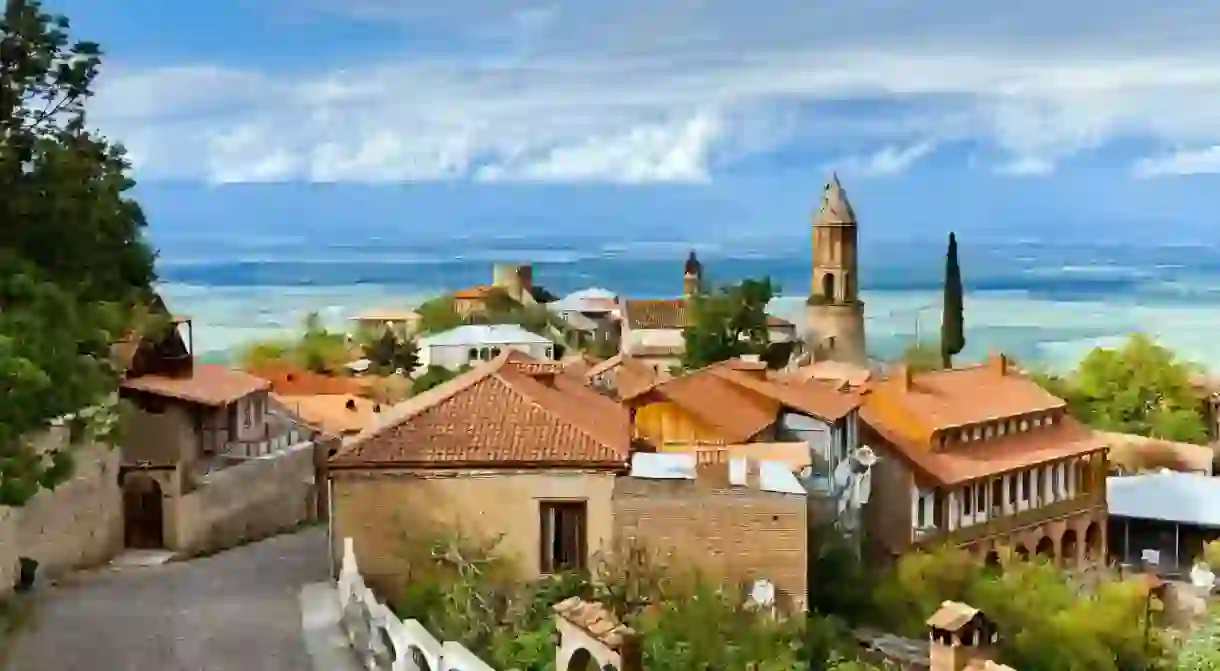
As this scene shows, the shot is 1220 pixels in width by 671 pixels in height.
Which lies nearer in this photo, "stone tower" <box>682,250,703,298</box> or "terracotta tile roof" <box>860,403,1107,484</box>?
"terracotta tile roof" <box>860,403,1107,484</box>

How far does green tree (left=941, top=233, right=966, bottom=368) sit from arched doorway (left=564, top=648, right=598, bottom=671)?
37.2 metres

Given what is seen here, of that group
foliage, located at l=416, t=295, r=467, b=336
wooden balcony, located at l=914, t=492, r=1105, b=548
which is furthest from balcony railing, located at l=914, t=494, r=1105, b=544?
foliage, located at l=416, t=295, r=467, b=336

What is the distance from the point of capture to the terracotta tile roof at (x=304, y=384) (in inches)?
1171

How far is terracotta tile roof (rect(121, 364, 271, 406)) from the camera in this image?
17250 millimetres

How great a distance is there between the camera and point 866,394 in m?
25.0

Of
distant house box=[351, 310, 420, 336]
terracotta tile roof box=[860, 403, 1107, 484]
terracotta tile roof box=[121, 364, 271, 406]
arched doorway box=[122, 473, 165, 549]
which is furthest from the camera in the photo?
distant house box=[351, 310, 420, 336]

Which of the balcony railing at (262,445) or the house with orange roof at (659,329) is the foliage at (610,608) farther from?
the house with orange roof at (659,329)

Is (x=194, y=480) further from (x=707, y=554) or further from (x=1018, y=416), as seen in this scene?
(x=1018, y=416)

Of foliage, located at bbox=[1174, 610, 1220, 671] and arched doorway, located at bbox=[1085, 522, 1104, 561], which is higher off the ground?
foliage, located at bbox=[1174, 610, 1220, 671]

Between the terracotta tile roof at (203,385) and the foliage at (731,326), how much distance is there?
17560 mm

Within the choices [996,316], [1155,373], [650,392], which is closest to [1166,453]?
[1155,373]

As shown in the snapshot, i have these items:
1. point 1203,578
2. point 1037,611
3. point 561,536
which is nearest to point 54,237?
point 561,536

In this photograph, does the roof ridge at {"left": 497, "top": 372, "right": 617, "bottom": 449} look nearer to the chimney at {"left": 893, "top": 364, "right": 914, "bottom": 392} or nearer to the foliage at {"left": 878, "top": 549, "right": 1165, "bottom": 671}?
the foliage at {"left": 878, "top": 549, "right": 1165, "bottom": 671}

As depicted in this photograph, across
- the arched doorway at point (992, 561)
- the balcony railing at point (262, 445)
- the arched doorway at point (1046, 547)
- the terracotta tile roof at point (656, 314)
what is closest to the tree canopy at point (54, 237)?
the balcony railing at point (262, 445)
